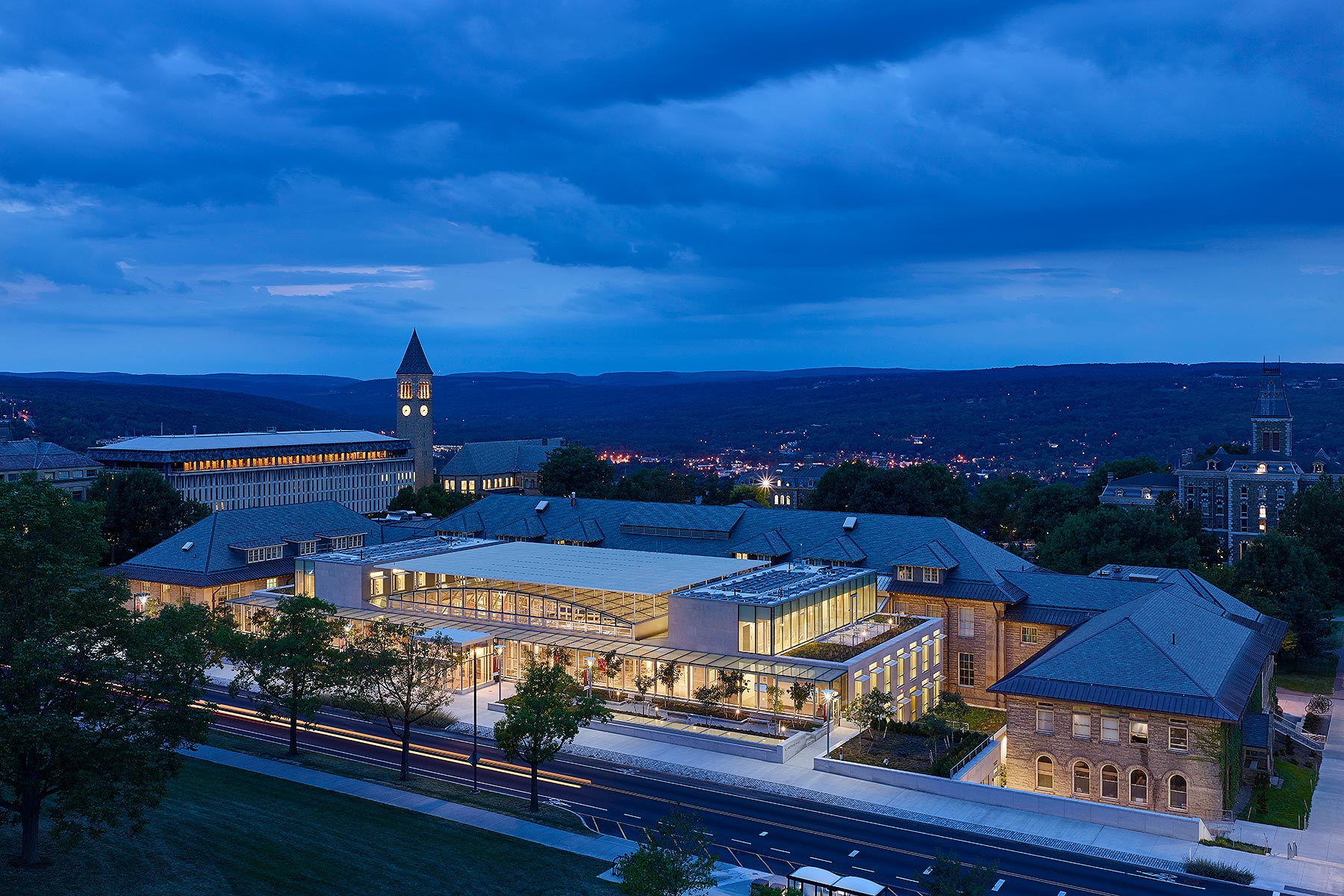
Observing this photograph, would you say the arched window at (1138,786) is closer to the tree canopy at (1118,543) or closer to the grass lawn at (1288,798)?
the grass lawn at (1288,798)

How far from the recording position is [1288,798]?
50.8 metres

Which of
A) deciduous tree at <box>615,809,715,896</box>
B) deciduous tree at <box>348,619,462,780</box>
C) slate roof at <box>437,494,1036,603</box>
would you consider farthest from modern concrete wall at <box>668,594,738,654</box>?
deciduous tree at <box>615,809,715,896</box>

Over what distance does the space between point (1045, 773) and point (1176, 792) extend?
591cm

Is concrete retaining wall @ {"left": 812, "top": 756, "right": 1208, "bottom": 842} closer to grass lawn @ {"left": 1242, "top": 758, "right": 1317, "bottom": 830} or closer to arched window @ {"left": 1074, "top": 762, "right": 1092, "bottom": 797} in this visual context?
arched window @ {"left": 1074, "top": 762, "right": 1092, "bottom": 797}

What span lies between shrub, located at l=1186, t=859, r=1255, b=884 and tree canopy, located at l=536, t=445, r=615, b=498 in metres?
102

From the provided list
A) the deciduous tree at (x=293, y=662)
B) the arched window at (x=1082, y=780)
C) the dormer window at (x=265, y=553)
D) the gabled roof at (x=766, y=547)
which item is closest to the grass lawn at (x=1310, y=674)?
the arched window at (x=1082, y=780)

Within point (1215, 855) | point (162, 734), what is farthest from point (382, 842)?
point (1215, 855)

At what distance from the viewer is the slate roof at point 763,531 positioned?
7125 cm

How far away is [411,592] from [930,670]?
37.7m

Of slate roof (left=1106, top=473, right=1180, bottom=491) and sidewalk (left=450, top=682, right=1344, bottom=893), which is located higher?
slate roof (left=1106, top=473, right=1180, bottom=491)

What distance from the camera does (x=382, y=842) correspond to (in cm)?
3994

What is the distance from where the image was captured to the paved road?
1521 inches

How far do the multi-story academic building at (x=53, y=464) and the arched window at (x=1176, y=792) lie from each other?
15525 centimetres

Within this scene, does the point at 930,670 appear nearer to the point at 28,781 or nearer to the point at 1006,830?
the point at 1006,830
